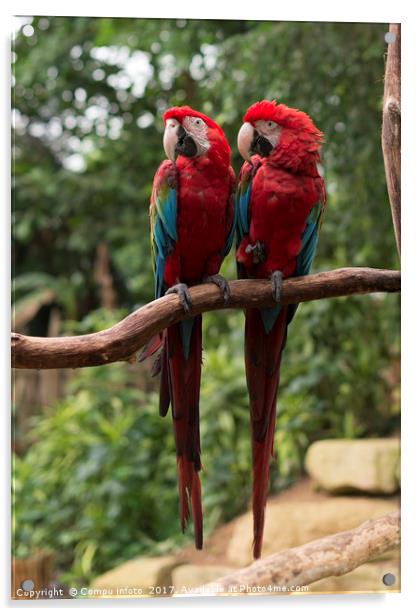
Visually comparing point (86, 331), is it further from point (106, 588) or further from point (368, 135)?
point (368, 135)

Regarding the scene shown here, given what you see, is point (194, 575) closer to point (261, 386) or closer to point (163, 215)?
point (261, 386)

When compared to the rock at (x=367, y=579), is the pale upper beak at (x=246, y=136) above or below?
above

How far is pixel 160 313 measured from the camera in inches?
56.6

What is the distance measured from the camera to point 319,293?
5.26ft

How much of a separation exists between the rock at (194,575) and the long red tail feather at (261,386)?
0.29m

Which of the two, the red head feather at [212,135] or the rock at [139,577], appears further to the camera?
the rock at [139,577]

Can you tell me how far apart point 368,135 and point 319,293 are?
0.66 m

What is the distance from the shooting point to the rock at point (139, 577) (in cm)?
176

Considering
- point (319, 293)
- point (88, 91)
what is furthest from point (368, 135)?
point (88, 91)

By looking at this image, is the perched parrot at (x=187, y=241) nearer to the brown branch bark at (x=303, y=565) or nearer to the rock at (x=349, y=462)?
the brown branch bark at (x=303, y=565)

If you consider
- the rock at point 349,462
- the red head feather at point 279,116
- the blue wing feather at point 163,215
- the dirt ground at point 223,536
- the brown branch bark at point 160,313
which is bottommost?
the dirt ground at point 223,536

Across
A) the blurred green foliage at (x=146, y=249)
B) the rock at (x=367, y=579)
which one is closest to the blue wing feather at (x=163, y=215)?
the blurred green foliage at (x=146, y=249)

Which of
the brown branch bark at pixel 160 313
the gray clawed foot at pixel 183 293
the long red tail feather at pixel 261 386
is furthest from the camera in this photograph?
the long red tail feather at pixel 261 386

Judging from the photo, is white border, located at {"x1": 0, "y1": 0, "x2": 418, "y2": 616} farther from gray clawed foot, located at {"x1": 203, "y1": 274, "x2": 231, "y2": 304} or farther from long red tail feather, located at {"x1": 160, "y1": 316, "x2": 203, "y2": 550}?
gray clawed foot, located at {"x1": 203, "y1": 274, "x2": 231, "y2": 304}
